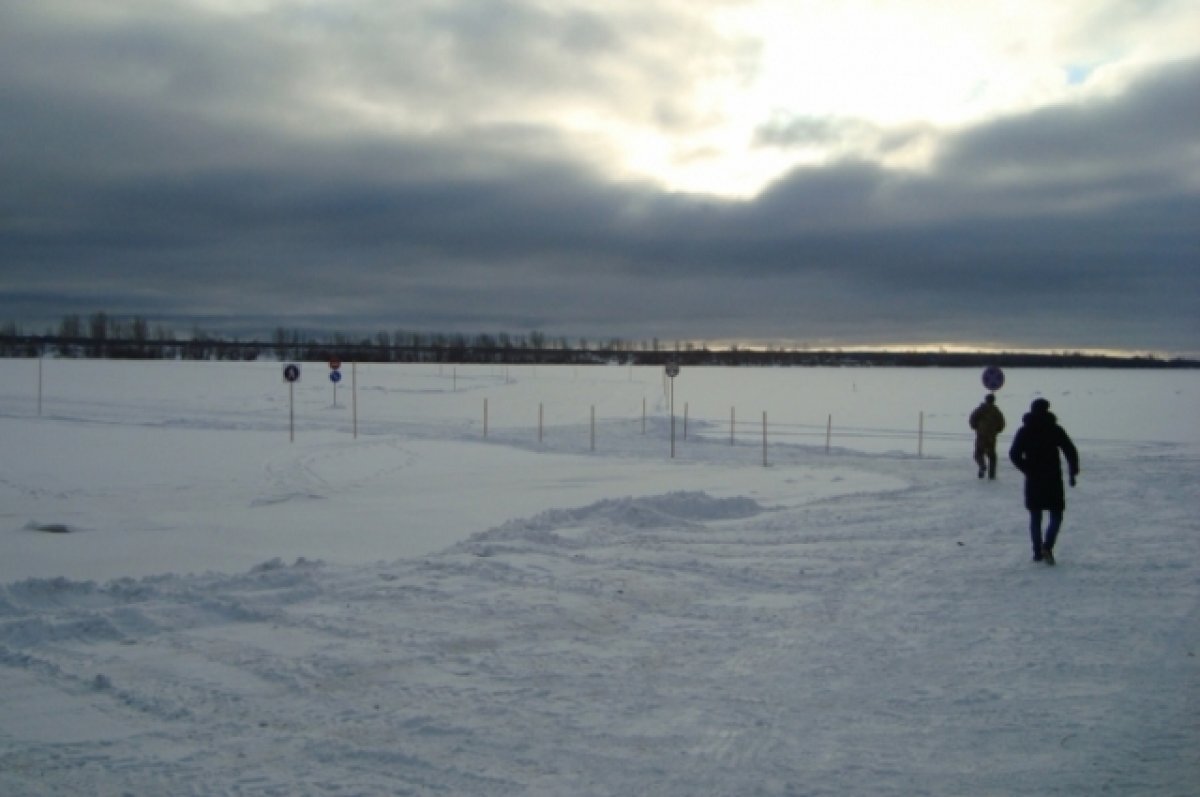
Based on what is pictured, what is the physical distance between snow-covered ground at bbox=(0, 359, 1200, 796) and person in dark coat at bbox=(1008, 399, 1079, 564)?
45 centimetres

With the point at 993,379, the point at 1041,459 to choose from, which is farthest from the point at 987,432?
the point at 1041,459

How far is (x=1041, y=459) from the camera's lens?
10.2m

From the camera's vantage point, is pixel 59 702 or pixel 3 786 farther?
pixel 59 702

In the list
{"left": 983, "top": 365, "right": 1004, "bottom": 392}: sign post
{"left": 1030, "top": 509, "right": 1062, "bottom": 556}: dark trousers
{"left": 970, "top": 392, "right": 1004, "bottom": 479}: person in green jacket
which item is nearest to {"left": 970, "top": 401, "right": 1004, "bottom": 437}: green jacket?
{"left": 970, "top": 392, "right": 1004, "bottom": 479}: person in green jacket

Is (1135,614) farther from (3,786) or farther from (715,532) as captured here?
(3,786)

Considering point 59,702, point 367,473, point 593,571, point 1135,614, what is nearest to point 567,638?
point 593,571

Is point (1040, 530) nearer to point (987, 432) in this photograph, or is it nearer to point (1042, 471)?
point (1042, 471)

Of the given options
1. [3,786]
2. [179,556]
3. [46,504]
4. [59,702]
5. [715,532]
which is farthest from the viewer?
[46,504]

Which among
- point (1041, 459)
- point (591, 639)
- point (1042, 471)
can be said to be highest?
point (1041, 459)

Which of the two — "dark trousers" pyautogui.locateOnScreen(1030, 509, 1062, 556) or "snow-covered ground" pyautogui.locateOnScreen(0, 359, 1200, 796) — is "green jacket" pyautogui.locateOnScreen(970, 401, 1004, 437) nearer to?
"snow-covered ground" pyautogui.locateOnScreen(0, 359, 1200, 796)

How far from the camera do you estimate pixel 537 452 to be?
25500 millimetres

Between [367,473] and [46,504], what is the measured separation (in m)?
6.46

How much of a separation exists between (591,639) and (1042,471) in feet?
18.8

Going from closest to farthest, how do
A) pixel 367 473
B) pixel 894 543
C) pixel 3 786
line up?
pixel 3 786 → pixel 894 543 → pixel 367 473
